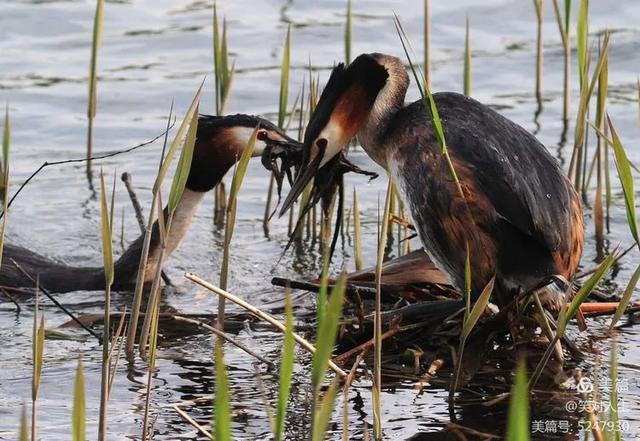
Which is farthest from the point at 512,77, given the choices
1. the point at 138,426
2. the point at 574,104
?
the point at 138,426

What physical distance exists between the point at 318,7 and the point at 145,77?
2.01m

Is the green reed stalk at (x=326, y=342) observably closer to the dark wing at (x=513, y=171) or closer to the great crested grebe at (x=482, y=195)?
the great crested grebe at (x=482, y=195)

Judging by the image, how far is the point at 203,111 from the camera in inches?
366

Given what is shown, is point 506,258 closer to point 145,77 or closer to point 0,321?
point 0,321

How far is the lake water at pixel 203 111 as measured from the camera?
470cm

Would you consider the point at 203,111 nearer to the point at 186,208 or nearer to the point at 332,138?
the point at 186,208

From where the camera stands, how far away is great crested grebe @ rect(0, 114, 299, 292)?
6.13m

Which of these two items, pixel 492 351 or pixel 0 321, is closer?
pixel 492 351

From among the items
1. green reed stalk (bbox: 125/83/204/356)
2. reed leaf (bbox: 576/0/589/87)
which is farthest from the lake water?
reed leaf (bbox: 576/0/589/87)

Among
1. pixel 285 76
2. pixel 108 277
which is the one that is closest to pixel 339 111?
pixel 285 76

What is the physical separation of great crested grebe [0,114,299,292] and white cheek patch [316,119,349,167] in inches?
27.3

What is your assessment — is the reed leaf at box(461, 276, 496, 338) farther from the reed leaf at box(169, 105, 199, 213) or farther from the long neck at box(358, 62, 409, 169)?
the long neck at box(358, 62, 409, 169)

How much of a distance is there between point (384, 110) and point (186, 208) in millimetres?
1427

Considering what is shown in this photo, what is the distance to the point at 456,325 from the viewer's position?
16.9 feet
